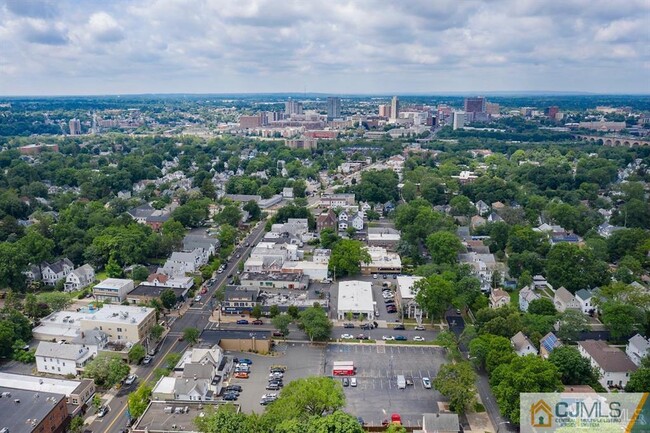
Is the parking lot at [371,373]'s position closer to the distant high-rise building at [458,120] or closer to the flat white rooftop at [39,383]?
the flat white rooftop at [39,383]

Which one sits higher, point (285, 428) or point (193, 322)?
point (285, 428)

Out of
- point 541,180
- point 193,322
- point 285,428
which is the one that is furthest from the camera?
point 541,180

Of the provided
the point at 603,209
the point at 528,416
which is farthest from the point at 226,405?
the point at 603,209

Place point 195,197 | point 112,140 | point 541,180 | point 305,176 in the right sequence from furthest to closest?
1. point 112,140
2. point 305,176
3. point 541,180
4. point 195,197

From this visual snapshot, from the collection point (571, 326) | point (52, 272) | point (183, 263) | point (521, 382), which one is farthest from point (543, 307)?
point (52, 272)

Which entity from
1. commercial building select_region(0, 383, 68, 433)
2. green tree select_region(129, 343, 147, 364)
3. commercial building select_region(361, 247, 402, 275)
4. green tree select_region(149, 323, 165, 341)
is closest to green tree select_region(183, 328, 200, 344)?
green tree select_region(149, 323, 165, 341)

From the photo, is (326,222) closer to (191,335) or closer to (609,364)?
(191,335)

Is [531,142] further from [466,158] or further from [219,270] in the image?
[219,270]
